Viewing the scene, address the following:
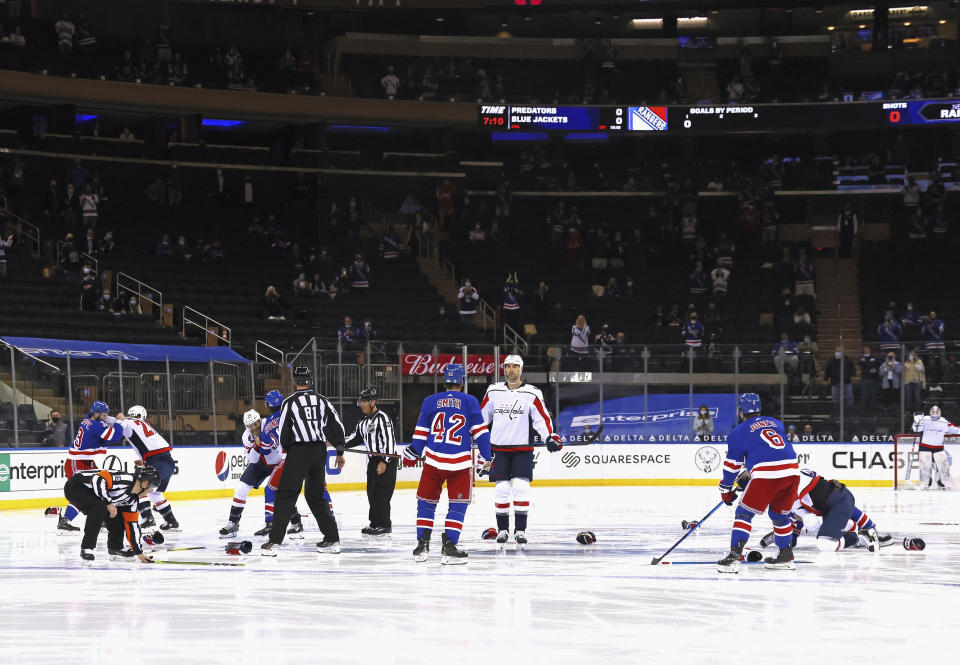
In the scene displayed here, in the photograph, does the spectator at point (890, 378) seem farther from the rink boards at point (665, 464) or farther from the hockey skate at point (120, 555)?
the hockey skate at point (120, 555)

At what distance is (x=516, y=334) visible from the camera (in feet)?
96.8

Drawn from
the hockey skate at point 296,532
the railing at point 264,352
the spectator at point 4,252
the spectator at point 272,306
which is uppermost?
the spectator at point 4,252

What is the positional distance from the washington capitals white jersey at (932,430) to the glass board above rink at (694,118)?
456 inches

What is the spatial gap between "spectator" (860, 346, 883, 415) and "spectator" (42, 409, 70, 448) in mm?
15081

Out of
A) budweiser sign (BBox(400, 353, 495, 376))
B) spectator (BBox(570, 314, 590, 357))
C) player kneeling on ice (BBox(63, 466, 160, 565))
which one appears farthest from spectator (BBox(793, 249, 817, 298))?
player kneeling on ice (BBox(63, 466, 160, 565))

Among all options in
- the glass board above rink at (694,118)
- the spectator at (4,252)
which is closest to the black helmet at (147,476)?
the spectator at (4,252)

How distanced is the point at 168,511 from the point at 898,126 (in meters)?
25.3

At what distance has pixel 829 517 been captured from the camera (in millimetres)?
11969

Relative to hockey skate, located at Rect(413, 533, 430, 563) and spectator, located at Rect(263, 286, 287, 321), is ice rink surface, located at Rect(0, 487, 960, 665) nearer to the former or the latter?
hockey skate, located at Rect(413, 533, 430, 563)

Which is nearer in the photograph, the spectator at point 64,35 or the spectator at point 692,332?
the spectator at point 692,332

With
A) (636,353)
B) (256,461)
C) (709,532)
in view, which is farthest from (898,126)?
(256,461)

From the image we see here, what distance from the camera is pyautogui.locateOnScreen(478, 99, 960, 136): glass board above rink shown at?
33.8 metres

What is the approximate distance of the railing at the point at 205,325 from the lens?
93.5 ft

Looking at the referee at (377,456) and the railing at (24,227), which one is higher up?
the railing at (24,227)
